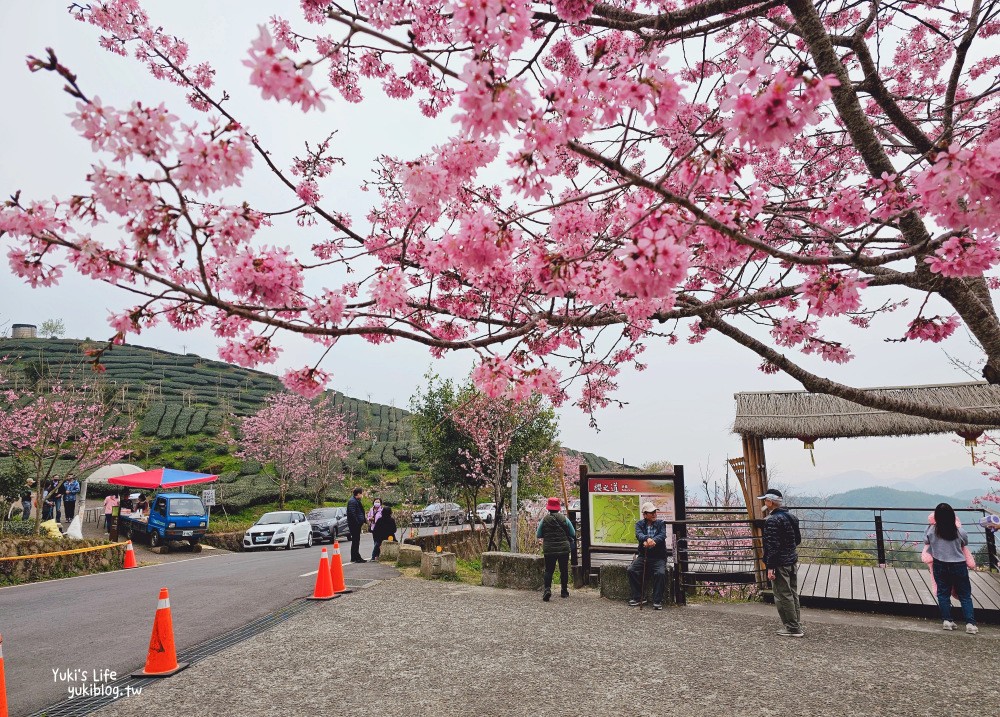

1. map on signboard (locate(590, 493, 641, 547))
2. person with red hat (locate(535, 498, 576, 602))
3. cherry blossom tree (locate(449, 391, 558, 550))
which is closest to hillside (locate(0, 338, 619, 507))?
cherry blossom tree (locate(449, 391, 558, 550))

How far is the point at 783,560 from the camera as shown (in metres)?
6.85

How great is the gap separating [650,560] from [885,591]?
3.32 meters

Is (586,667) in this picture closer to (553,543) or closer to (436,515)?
(553,543)

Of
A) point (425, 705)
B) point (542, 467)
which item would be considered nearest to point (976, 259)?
point (425, 705)

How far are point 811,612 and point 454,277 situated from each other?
7.08m

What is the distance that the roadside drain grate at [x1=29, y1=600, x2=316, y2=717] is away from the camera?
4.61 m

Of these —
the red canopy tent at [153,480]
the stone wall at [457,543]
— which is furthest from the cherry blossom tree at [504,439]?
the red canopy tent at [153,480]

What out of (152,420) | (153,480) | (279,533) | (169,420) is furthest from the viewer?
(169,420)

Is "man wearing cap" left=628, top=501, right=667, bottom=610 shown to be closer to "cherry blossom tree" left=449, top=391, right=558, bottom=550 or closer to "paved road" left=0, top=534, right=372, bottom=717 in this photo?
"paved road" left=0, top=534, right=372, bottom=717

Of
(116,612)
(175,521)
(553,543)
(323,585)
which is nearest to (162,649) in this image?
(323,585)

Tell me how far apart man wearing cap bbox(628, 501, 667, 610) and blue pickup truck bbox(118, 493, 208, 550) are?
15295mm

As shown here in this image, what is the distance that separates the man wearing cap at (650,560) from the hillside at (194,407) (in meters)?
24.0

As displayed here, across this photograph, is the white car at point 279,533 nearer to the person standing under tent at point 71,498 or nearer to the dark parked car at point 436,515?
the person standing under tent at point 71,498

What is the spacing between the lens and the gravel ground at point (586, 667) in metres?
4.61
